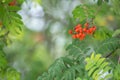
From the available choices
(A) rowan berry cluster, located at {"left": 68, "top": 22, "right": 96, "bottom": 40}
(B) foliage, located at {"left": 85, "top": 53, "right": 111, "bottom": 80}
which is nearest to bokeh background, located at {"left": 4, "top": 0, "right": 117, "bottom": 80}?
(A) rowan berry cluster, located at {"left": 68, "top": 22, "right": 96, "bottom": 40}

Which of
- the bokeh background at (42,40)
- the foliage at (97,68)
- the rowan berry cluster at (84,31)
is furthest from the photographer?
the bokeh background at (42,40)

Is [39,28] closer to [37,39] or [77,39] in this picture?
[37,39]

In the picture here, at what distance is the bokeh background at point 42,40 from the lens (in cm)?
472

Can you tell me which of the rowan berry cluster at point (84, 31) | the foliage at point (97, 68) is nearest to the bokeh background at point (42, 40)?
the rowan berry cluster at point (84, 31)

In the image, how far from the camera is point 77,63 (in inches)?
71.0

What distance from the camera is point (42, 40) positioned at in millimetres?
5348

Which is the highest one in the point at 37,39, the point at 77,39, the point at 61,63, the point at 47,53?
the point at 37,39

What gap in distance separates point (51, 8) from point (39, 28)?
Result: 808 mm

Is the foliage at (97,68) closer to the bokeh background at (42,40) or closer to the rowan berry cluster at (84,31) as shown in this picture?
the rowan berry cluster at (84,31)

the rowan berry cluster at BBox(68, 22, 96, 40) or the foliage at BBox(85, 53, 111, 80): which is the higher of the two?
the rowan berry cluster at BBox(68, 22, 96, 40)

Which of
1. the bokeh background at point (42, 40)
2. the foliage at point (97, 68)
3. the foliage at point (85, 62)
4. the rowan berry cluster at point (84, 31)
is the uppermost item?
the bokeh background at point (42, 40)

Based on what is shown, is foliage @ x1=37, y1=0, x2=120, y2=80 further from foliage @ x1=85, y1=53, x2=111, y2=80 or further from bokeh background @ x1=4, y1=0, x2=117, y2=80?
bokeh background @ x1=4, y1=0, x2=117, y2=80

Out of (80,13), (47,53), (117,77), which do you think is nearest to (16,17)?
(80,13)

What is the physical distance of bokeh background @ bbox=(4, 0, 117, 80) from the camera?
472 cm
